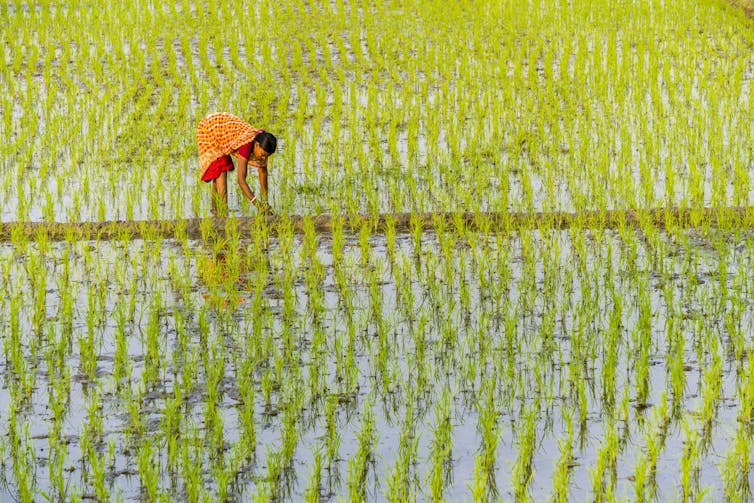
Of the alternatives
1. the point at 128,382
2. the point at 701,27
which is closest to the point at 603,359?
the point at 128,382

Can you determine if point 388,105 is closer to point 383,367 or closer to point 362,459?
point 383,367

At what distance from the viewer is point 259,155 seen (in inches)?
237

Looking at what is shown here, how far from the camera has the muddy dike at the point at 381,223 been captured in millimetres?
5613

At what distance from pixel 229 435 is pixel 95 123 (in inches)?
190

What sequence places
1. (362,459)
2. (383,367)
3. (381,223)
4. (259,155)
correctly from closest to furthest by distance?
1. (362,459)
2. (383,367)
3. (381,223)
4. (259,155)

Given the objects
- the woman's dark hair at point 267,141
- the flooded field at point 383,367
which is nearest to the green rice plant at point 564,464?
the flooded field at point 383,367

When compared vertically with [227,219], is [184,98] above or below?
above

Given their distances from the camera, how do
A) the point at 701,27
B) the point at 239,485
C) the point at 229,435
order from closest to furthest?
the point at 239,485, the point at 229,435, the point at 701,27

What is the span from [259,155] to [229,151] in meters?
0.17

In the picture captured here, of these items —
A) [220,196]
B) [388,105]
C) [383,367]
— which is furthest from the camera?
[388,105]

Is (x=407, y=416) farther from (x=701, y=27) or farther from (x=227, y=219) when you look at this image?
(x=701, y=27)

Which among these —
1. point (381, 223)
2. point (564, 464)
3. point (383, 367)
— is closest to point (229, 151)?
point (381, 223)

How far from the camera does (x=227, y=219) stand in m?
5.74

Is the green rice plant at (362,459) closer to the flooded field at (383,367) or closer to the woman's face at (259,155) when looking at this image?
the flooded field at (383,367)
